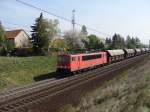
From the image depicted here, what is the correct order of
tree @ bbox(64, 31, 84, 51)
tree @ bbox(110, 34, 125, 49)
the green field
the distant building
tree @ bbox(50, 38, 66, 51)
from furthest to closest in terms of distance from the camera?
1. tree @ bbox(110, 34, 125, 49)
2. tree @ bbox(64, 31, 84, 51)
3. the distant building
4. tree @ bbox(50, 38, 66, 51)
5. the green field

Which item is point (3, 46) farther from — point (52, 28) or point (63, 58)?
point (63, 58)

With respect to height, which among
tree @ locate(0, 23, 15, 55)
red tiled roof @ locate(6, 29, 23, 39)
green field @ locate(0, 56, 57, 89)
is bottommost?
green field @ locate(0, 56, 57, 89)

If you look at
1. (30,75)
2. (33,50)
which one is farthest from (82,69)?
(33,50)

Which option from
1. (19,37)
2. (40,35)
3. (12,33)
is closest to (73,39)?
(19,37)

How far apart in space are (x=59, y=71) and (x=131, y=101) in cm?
2565

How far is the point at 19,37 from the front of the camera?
94.1 m

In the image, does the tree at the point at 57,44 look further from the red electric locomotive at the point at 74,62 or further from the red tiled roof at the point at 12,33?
the red electric locomotive at the point at 74,62

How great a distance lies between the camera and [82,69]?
41.0 meters

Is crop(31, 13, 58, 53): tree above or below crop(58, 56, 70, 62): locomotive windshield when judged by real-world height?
above

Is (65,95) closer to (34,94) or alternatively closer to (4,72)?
(34,94)

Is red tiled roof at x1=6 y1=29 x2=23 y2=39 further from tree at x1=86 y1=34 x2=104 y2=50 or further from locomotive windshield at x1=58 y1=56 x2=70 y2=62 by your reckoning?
locomotive windshield at x1=58 y1=56 x2=70 y2=62

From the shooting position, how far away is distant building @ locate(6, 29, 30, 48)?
3598 inches

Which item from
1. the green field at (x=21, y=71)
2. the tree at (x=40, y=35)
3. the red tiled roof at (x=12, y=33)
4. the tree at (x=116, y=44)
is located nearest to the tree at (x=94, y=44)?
the tree at (x=116, y=44)

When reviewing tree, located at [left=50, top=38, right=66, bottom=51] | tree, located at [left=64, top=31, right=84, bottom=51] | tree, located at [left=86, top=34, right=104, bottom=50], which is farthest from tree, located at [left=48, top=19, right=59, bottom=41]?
tree, located at [left=86, top=34, right=104, bottom=50]
